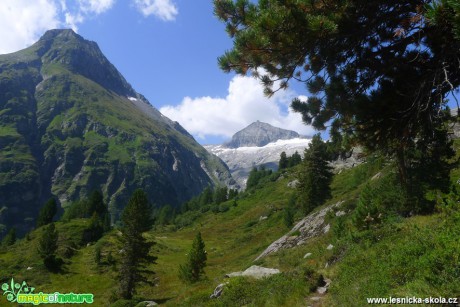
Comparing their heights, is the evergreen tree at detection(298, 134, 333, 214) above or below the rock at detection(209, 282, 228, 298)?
above

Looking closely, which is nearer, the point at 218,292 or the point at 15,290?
the point at 218,292

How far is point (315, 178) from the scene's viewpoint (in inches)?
1855

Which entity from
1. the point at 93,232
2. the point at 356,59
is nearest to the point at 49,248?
the point at 93,232

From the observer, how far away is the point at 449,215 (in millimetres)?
9117

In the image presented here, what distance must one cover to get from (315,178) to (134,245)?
26475 mm

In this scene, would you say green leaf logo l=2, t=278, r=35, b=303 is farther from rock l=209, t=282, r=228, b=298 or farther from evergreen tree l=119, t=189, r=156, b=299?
rock l=209, t=282, r=228, b=298

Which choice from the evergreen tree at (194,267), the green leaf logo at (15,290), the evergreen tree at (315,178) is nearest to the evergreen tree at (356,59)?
the evergreen tree at (194,267)

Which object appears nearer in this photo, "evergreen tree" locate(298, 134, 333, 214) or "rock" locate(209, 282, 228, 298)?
"rock" locate(209, 282, 228, 298)

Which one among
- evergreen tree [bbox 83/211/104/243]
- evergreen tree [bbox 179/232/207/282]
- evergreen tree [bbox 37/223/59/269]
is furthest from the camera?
evergreen tree [bbox 83/211/104/243]

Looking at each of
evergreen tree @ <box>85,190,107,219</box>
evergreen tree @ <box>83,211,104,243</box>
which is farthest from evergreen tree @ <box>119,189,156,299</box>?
evergreen tree @ <box>85,190,107,219</box>

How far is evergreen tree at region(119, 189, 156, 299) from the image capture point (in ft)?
115

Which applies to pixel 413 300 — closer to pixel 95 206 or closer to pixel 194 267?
pixel 194 267

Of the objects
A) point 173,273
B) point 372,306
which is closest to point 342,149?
point 372,306

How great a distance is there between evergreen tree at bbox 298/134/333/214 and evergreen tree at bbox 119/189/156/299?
75.0 ft
